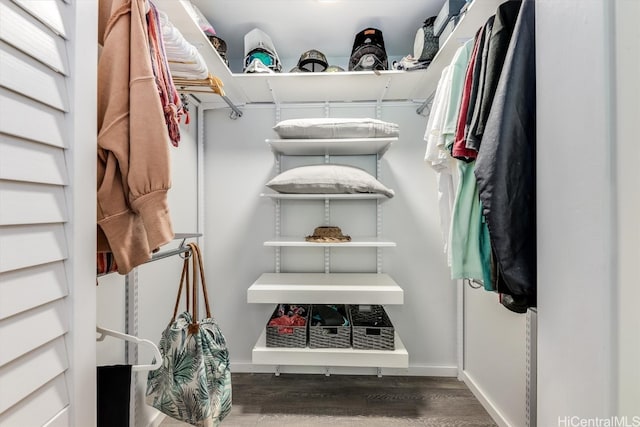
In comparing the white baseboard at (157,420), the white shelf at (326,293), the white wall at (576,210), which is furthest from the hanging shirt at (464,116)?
the white baseboard at (157,420)

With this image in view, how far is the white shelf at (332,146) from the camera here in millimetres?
1632

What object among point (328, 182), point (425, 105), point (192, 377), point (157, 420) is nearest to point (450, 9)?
point (425, 105)

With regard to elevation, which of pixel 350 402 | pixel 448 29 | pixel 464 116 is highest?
pixel 448 29

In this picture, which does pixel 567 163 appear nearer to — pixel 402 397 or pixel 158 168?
pixel 158 168

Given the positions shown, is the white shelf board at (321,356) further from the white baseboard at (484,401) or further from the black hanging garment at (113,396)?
the black hanging garment at (113,396)

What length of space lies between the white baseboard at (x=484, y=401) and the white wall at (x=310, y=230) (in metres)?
0.10

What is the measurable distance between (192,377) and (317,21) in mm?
1797

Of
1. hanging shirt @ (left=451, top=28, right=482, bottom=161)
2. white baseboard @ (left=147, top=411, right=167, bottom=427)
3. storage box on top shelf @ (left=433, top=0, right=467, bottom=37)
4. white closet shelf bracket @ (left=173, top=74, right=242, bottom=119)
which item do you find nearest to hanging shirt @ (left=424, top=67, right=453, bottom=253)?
hanging shirt @ (left=451, top=28, right=482, bottom=161)

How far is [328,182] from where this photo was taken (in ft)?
5.18

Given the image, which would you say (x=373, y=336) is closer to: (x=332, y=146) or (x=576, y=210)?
(x=332, y=146)

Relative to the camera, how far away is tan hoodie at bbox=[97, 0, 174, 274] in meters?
0.72

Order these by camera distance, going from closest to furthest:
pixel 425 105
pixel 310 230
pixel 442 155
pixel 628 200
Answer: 1. pixel 628 200
2. pixel 442 155
3. pixel 425 105
4. pixel 310 230

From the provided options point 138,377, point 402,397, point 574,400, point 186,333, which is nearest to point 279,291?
point 186,333

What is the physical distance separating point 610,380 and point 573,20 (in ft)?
1.93
